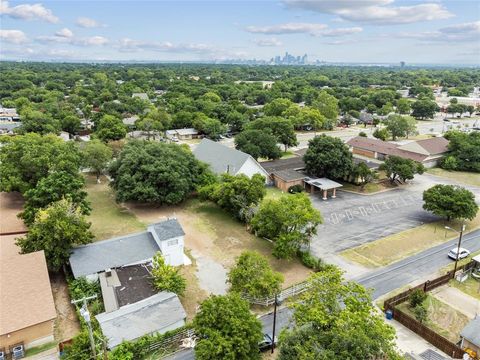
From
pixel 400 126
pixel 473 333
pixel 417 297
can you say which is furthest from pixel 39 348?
pixel 400 126

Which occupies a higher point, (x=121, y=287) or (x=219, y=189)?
(x=219, y=189)

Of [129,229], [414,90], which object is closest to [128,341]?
[129,229]

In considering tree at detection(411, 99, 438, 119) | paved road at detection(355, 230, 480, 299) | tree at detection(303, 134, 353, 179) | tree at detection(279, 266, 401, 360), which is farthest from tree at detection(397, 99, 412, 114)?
tree at detection(279, 266, 401, 360)

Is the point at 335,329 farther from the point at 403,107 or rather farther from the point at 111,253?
the point at 403,107

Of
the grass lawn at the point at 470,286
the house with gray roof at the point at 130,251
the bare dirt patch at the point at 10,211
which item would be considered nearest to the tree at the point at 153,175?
the house with gray roof at the point at 130,251

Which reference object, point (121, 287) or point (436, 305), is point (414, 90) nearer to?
point (436, 305)

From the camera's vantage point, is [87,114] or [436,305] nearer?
[436,305]

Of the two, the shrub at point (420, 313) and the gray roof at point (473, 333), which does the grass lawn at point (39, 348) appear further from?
the gray roof at point (473, 333)
